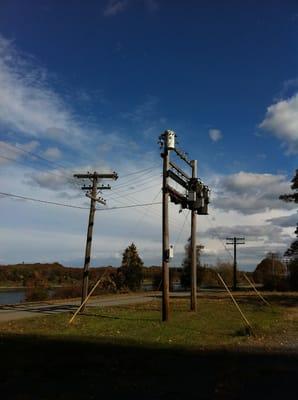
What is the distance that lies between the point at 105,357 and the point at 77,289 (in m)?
39.6

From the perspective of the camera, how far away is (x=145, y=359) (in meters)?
→ 11.0

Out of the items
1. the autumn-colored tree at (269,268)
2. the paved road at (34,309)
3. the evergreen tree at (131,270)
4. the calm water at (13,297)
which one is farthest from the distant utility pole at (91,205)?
the autumn-colored tree at (269,268)

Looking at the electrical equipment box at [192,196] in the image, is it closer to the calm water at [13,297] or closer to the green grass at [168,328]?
the green grass at [168,328]

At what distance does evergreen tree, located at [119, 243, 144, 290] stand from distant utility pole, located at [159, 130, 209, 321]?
123 ft

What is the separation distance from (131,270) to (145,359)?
52.2 m

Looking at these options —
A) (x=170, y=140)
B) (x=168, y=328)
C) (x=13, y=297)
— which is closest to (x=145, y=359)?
(x=168, y=328)

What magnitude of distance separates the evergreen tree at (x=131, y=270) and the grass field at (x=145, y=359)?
4297 cm

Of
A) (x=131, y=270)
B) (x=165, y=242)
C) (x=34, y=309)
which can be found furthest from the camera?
(x=131, y=270)

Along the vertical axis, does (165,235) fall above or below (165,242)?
above

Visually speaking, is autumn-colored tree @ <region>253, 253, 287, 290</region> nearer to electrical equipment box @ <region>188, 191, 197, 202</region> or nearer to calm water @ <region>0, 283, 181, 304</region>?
calm water @ <region>0, 283, 181, 304</region>

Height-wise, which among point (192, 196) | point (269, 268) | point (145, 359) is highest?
point (269, 268)

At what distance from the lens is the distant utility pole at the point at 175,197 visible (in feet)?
64.0

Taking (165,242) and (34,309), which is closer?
(165,242)

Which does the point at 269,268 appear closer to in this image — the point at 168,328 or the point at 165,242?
the point at 165,242
